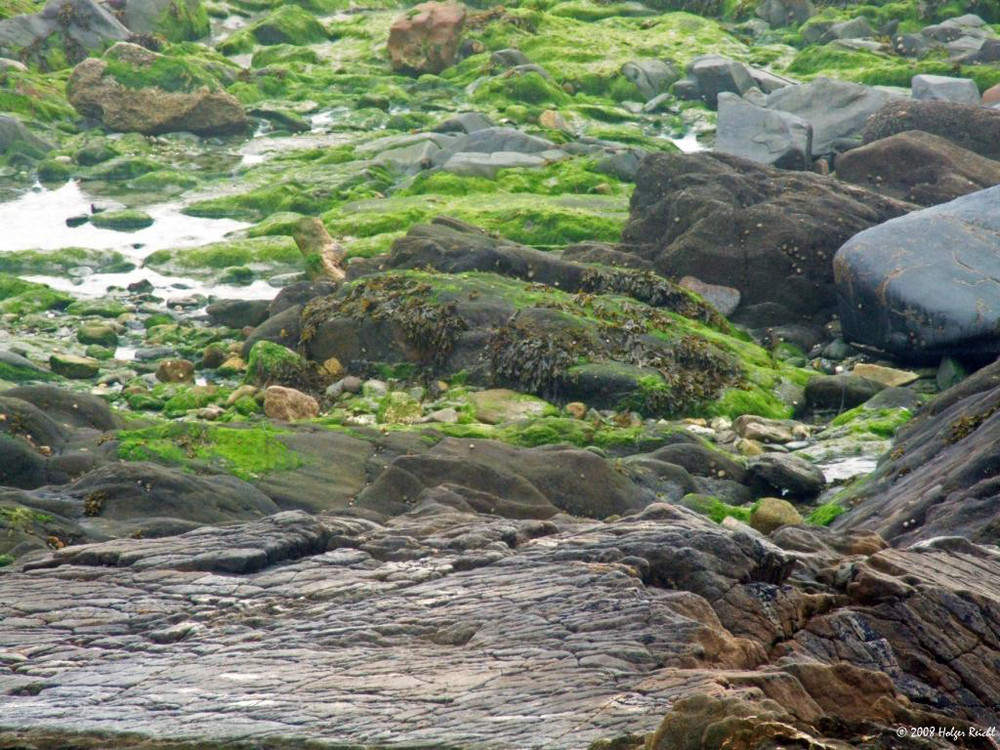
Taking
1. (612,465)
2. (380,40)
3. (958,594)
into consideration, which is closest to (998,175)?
(612,465)

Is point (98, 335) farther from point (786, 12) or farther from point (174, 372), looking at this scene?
point (786, 12)

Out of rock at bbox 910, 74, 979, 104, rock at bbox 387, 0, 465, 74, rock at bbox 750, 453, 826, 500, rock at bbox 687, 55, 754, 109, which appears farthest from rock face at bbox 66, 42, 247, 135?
rock at bbox 750, 453, 826, 500

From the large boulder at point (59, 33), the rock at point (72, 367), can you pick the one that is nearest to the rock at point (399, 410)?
the rock at point (72, 367)

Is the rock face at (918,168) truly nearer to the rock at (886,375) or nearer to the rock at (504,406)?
the rock at (886,375)

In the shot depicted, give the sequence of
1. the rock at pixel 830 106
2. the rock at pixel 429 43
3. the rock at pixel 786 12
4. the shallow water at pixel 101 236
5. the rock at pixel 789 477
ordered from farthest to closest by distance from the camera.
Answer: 1. the rock at pixel 786 12
2. the rock at pixel 429 43
3. the rock at pixel 830 106
4. the shallow water at pixel 101 236
5. the rock at pixel 789 477

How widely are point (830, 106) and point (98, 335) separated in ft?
63.2

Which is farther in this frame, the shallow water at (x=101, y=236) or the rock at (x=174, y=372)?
the shallow water at (x=101, y=236)

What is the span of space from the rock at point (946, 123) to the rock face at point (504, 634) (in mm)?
21061

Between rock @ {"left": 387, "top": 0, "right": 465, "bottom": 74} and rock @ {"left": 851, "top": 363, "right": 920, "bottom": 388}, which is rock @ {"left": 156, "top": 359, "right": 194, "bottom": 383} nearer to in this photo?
rock @ {"left": 851, "top": 363, "right": 920, "bottom": 388}

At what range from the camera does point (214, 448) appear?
503 inches

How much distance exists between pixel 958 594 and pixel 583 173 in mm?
21938

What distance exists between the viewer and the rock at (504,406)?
15969mm

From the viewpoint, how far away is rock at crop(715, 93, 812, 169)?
27.8 m

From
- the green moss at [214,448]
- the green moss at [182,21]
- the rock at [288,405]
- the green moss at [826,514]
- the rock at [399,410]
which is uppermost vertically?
the green moss at [182,21]
